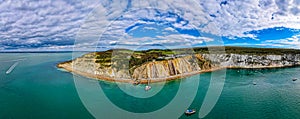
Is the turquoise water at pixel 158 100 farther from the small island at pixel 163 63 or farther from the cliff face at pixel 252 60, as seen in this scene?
the cliff face at pixel 252 60

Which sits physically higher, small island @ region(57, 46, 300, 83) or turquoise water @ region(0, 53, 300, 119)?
small island @ region(57, 46, 300, 83)

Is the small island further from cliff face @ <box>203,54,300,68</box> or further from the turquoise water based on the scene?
the turquoise water

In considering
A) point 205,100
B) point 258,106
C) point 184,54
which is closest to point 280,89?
point 258,106

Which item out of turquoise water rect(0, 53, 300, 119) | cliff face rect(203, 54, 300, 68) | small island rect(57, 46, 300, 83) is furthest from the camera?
cliff face rect(203, 54, 300, 68)

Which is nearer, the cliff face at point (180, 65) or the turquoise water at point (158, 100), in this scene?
the turquoise water at point (158, 100)

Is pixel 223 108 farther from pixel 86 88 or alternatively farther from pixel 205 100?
pixel 86 88

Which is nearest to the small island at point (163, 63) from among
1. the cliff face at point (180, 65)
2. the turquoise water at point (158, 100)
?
the cliff face at point (180, 65)

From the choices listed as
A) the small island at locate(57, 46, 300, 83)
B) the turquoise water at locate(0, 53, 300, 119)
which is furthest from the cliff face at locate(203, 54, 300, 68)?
the turquoise water at locate(0, 53, 300, 119)
